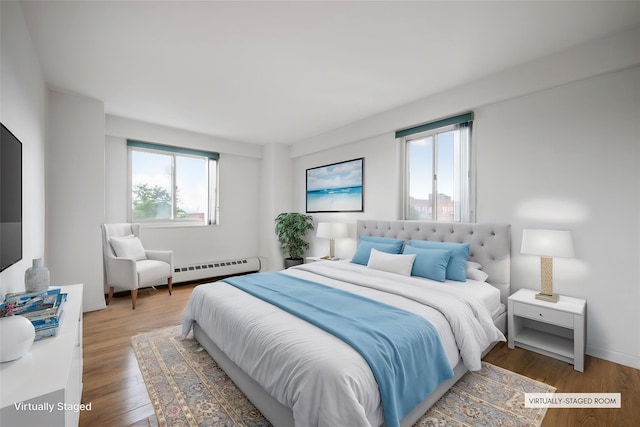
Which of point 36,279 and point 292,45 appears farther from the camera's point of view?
point 292,45

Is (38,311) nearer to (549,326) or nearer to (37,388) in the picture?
(37,388)

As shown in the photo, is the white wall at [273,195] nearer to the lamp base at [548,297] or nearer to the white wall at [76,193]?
the white wall at [76,193]

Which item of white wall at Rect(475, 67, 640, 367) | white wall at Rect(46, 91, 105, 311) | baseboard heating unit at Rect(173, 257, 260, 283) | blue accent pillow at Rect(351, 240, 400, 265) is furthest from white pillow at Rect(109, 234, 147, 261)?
white wall at Rect(475, 67, 640, 367)

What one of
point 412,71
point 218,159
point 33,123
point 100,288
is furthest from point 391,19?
point 100,288

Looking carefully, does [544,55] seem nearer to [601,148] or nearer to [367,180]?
[601,148]

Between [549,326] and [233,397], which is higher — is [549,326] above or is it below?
above


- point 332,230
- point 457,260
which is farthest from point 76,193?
point 457,260

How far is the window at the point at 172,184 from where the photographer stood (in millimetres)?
4445

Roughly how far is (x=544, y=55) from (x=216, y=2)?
9.18 feet

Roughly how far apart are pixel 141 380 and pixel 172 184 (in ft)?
11.4

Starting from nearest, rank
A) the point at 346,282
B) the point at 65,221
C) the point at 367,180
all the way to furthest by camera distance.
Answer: the point at 346,282
the point at 65,221
the point at 367,180

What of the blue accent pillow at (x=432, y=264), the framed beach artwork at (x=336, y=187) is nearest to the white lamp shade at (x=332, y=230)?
the framed beach artwork at (x=336, y=187)

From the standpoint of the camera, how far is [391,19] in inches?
79.7

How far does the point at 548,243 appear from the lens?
7.82ft
